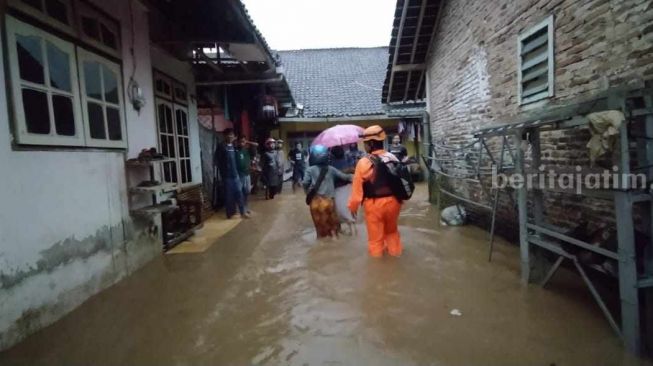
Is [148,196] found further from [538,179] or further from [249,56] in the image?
[538,179]

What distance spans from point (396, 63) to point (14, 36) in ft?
27.7

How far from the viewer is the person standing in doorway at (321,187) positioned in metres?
6.20

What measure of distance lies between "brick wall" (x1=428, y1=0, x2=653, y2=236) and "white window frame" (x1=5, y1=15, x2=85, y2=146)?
476cm

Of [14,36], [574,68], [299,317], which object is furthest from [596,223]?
[14,36]

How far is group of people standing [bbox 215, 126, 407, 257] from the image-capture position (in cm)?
487

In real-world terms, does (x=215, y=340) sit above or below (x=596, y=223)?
below

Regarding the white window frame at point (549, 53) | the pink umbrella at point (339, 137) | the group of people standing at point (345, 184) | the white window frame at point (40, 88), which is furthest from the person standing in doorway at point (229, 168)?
the white window frame at point (549, 53)

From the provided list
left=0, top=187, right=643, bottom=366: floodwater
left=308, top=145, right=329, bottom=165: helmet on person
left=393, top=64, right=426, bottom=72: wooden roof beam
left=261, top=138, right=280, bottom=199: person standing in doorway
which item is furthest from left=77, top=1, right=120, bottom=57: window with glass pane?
left=393, top=64, right=426, bottom=72: wooden roof beam

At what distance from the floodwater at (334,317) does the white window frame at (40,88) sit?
1.70 m

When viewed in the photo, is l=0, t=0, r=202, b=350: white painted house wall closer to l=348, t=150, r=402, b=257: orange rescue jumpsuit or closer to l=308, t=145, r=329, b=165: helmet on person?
l=308, t=145, r=329, b=165: helmet on person

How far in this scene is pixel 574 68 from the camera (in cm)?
420

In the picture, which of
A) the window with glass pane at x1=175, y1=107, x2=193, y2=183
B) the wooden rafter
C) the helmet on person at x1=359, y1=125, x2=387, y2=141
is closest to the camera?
the helmet on person at x1=359, y1=125, x2=387, y2=141

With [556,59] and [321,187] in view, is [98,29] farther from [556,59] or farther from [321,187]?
[556,59]

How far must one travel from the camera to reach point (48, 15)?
3.64m
